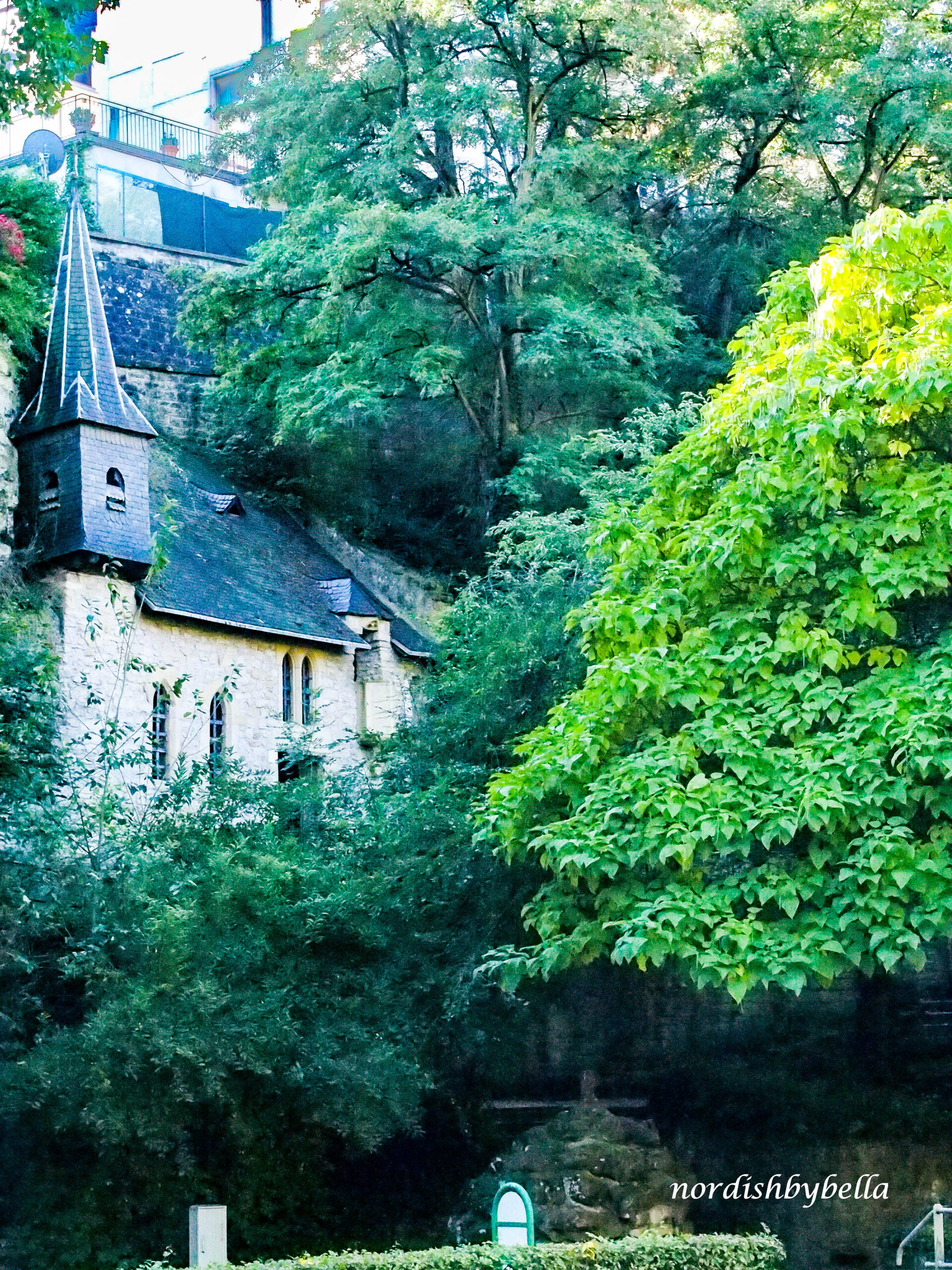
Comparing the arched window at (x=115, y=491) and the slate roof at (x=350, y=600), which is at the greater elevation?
the arched window at (x=115, y=491)

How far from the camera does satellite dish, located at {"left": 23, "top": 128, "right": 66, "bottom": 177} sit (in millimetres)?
39031

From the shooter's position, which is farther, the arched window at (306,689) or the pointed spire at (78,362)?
the arched window at (306,689)

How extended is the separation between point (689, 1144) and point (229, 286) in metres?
17.9

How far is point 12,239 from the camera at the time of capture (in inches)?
1069

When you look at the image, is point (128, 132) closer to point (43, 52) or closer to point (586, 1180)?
point (43, 52)

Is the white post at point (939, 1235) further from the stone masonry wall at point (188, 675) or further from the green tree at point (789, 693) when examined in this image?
the stone masonry wall at point (188, 675)

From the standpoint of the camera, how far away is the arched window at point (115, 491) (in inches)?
1033

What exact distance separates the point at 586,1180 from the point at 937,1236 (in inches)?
144

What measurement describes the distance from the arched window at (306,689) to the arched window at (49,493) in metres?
5.34

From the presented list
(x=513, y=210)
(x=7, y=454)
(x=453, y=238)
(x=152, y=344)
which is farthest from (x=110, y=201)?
(x=7, y=454)

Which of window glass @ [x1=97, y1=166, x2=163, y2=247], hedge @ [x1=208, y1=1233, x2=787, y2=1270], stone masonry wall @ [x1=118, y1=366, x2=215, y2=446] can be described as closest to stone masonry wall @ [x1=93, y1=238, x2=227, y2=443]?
stone masonry wall @ [x1=118, y1=366, x2=215, y2=446]

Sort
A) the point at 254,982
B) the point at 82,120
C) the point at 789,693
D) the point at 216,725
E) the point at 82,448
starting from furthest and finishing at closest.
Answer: the point at 82,120, the point at 216,725, the point at 82,448, the point at 254,982, the point at 789,693

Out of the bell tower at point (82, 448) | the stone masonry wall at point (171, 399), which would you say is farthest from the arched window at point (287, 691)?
the stone masonry wall at point (171, 399)

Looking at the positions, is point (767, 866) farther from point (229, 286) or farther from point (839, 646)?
point (229, 286)
